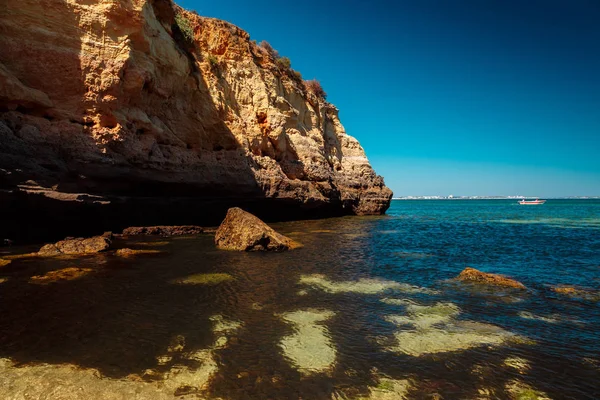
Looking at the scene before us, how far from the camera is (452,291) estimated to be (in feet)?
30.5

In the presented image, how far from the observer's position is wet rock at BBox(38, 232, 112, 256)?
1315 centimetres

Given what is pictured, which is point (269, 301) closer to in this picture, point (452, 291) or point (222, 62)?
point (452, 291)

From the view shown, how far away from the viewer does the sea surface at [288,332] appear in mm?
4676

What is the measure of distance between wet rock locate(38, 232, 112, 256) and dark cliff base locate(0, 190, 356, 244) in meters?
2.49

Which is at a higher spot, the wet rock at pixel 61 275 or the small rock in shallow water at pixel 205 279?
the small rock in shallow water at pixel 205 279

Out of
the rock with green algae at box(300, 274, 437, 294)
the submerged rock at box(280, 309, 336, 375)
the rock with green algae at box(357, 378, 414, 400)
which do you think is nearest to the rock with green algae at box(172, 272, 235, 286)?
the rock with green algae at box(300, 274, 437, 294)

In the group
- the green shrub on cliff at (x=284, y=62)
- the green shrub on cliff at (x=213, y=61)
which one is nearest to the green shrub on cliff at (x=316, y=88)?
the green shrub on cliff at (x=284, y=62)

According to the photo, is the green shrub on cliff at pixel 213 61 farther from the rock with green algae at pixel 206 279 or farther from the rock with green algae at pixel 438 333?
the rock with green algae at pixel 438 333

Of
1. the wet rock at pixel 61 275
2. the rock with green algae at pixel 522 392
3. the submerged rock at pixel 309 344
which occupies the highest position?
the rock with green algae at pixel 522 392

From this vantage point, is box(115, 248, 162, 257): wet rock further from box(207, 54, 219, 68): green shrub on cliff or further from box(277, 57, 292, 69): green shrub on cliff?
box(277, 57, 292, 69): green shrub on cliff

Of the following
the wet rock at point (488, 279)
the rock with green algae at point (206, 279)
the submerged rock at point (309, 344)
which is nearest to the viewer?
the submerged rock at point (309, 344)

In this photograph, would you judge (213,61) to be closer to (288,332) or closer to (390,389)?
(288,332)

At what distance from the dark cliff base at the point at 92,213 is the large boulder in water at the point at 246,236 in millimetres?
6421

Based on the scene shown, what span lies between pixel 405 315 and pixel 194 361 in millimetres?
4414
